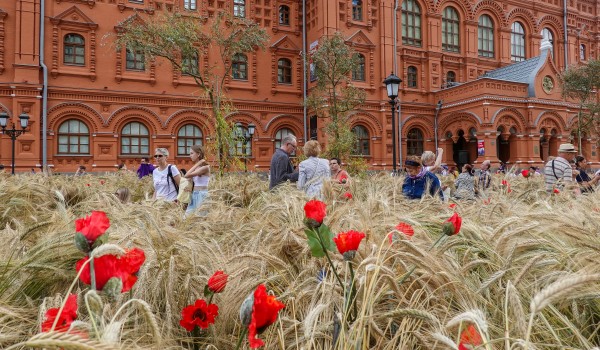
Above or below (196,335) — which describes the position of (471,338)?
above

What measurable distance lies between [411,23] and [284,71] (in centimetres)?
808

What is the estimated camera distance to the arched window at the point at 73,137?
679 inches

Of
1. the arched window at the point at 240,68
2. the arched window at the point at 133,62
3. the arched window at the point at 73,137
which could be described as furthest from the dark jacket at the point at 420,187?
the arched window at the point at 240,68

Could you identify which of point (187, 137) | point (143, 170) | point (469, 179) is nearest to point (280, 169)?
point (469, 179)

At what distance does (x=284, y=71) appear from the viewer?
73.0 ft

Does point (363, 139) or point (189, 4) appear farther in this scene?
point (363, 139)

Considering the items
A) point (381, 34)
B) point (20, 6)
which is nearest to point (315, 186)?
point (20, 6)

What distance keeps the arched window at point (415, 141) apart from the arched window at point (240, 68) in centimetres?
965

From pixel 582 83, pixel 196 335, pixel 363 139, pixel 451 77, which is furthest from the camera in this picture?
pixel 451 77

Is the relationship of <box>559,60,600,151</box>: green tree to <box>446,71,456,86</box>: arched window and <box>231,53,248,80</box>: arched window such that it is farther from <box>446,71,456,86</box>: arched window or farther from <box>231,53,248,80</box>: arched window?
<box>231,53,248,80</box>: arched window

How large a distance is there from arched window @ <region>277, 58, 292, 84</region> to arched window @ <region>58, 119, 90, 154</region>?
32.2 ft

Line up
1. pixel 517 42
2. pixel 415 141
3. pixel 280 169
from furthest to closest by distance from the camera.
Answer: pixel 517 42
pixel 415 141
pixel 280 169

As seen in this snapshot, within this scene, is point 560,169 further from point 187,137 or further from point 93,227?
point 187,137

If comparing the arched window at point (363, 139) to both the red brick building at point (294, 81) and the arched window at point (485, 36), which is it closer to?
the red brick building at point (294, 81)
